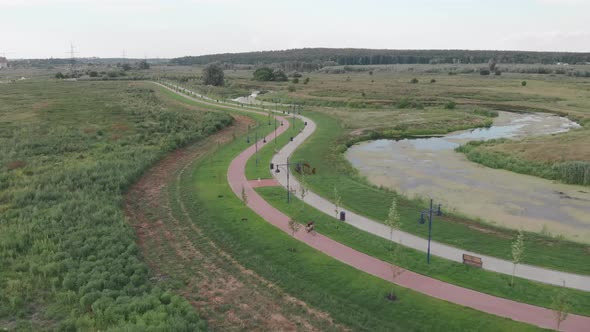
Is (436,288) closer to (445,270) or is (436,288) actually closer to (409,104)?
(445,270)

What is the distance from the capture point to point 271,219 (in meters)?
26.5

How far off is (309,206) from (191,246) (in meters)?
8.51

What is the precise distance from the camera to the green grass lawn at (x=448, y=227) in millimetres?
21031

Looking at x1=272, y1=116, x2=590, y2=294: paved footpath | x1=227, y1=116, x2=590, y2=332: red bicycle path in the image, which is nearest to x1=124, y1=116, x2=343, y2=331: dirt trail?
x1=227, y1=116, x2=590, y2=332: red bicycle path

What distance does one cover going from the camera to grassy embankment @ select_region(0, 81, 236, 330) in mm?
16625

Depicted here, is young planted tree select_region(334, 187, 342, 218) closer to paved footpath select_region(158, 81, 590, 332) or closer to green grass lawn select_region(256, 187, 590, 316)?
green grass lawn select_region(256, 187, 590, 316)

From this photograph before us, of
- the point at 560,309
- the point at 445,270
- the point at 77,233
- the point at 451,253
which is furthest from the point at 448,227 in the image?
the point at 77,233

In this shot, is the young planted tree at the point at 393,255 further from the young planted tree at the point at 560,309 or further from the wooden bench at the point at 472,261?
the young planted tree at the point at 560,309

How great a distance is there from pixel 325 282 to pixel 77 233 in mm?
13625

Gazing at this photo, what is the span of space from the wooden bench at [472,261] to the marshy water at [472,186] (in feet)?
24.4

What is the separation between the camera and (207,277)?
1992cm

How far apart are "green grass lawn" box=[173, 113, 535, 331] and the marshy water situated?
11.8 metres

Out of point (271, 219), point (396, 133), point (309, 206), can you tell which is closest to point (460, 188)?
point (309, 206)

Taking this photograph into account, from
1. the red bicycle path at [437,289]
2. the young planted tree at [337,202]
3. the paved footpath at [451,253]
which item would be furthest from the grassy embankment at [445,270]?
the young planted tree at [337,202]
